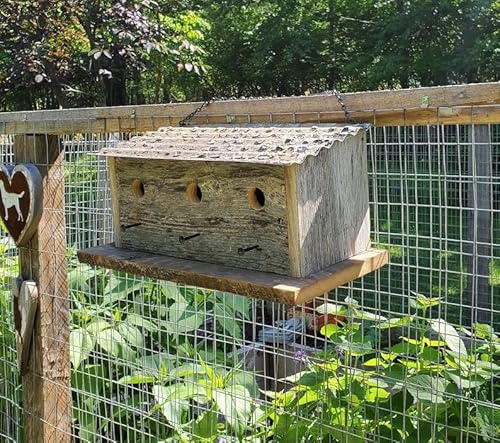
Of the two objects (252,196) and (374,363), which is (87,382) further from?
(252,196)

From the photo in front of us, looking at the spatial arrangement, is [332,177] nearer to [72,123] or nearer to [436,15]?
[72,123]

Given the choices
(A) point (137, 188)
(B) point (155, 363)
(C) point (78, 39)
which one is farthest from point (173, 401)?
(C) point (78, 39)

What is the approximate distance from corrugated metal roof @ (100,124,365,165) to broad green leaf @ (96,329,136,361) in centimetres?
94

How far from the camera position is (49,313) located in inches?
100

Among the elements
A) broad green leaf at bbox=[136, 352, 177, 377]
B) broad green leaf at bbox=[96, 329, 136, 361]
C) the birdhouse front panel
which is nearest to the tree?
broad green leaf at bbox=[96, 329, 136, 361]

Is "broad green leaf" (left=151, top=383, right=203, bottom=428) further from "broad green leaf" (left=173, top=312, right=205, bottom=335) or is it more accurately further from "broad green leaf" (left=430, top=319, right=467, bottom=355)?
"broad green leaf" (left=430, top=319, right=467, bottom=355)

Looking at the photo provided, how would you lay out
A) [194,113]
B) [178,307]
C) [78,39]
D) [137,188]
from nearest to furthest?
[137,188]
[194,113]
[178,307]
[78,39]

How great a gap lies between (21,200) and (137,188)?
0.79m

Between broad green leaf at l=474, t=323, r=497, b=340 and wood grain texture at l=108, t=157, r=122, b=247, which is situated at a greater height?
wood grain texture at l=108, t=157, r=122, b=247

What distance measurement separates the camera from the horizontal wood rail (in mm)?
1423

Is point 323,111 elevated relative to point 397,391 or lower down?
elevated

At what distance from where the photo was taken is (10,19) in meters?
5.71

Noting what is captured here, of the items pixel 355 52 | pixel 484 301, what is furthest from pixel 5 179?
pixel 355 52

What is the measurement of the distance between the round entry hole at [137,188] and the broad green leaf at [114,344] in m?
0.89
